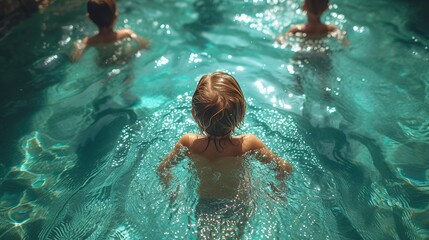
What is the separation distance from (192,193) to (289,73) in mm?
2405

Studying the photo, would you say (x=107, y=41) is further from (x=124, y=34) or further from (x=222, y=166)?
(x=222, y=166)

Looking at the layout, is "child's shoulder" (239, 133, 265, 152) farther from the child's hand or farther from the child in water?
the child in water

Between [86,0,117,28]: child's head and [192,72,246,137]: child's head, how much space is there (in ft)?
9.06

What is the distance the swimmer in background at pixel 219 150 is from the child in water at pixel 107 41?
2.53m

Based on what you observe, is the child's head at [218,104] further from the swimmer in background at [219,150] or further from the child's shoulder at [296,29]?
the child's shoulder at [296,29]

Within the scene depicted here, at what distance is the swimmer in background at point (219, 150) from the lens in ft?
8.18

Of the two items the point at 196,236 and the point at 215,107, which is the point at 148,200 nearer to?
the point at 196,236

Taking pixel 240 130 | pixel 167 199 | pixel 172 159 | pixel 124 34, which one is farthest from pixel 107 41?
pixel 167 199

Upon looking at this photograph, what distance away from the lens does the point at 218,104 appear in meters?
2.45

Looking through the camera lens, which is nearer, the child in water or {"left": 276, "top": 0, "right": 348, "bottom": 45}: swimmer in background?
{"left": 276, "top": 0, "right": 348, "bottom": 45}: swimmer in background

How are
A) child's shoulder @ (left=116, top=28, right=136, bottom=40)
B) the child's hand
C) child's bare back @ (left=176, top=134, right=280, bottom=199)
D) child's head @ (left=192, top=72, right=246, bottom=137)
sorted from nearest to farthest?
child's head @ (left=192, top=72, right=246, bottom=137) → child's bare back @ (left=176, top=134, right=280, bottom=199) → the child's hand → child's shoulder @ (left=116, top=28, right=136, bottom=40)

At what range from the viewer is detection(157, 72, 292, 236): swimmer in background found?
2.49m

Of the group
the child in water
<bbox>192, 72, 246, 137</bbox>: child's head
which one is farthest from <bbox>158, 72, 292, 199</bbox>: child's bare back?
the child in water

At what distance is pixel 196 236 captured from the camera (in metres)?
2.67
